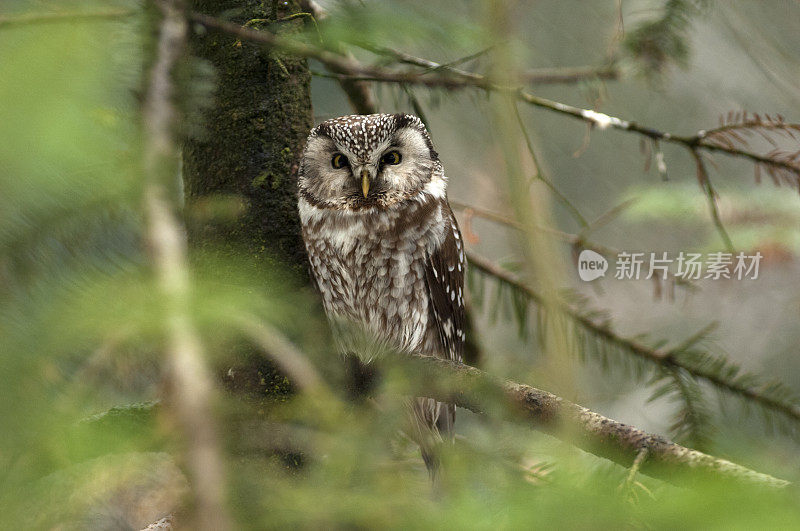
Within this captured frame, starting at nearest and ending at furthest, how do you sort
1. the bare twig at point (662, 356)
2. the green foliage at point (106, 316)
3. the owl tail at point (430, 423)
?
the green foliage at point (106, 316), the bare twig at point (662, 356), the owl tail at point (430, 423)

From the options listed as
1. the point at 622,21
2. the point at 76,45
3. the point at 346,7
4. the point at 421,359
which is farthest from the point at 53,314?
the point at 622,21

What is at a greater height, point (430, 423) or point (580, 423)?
point (580, 423)

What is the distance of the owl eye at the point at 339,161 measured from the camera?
66.8 inches

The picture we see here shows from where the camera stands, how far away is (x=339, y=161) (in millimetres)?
1714

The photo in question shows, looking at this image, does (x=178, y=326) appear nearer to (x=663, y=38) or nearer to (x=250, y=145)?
(x=250, y=145)

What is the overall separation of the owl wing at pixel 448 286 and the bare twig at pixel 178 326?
4.12 ft

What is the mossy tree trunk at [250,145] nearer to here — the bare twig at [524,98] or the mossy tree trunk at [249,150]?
the mossy tree trunk at [249,150]

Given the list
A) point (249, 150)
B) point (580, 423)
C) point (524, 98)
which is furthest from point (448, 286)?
point (580, 423)

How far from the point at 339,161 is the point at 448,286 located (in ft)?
1.44

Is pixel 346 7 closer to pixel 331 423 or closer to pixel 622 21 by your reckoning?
pixel 331 423

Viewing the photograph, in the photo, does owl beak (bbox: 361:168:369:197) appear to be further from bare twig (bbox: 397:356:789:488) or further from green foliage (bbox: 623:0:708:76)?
green foliage (bbox: 623:0:708:76)

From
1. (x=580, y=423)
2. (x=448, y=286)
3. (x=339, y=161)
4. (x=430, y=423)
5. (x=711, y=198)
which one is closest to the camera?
(x=580, y=423)

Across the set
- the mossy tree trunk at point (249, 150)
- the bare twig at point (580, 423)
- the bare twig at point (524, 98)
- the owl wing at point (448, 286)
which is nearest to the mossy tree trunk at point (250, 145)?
the mossy tree trunk at point (249, 150)

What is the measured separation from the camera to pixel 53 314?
0.44m
